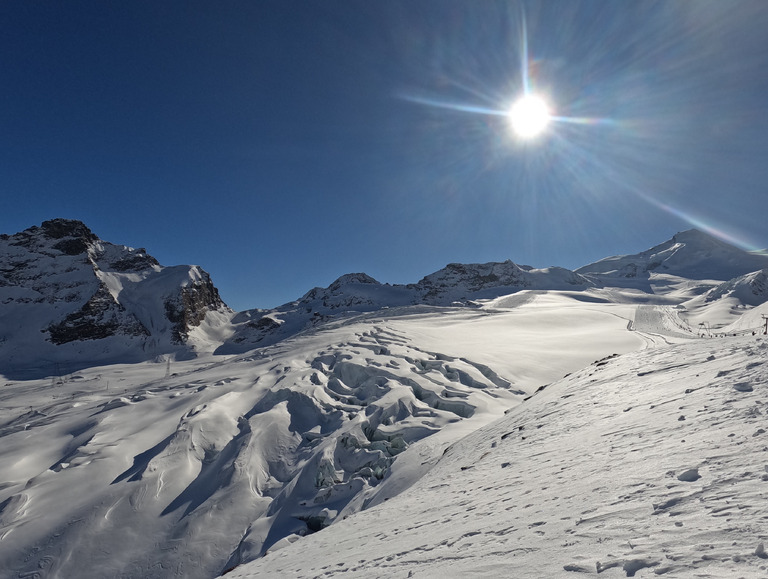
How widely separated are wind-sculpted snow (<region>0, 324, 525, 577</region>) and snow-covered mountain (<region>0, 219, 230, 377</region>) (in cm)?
6668

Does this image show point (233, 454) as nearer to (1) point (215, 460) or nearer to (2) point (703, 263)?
(1) point (215, 460)

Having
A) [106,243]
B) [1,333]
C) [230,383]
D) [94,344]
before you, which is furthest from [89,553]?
[106,243]

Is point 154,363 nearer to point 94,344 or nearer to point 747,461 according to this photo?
point 94,344

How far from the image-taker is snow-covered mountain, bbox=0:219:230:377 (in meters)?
76.2

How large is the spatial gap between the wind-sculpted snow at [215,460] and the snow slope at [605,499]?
400 centimetres

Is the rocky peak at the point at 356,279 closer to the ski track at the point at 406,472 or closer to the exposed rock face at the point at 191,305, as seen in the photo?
the exposed rock face at the point at 191,305

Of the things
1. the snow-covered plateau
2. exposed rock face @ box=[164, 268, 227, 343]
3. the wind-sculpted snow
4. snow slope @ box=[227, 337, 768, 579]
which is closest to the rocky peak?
exposed rock face @ box=[164, 268, 227, 343]

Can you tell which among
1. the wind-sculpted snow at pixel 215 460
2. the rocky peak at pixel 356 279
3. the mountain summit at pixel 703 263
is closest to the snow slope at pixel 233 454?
the wind-sculpted snow at pixel 215 460

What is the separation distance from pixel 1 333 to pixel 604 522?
110m

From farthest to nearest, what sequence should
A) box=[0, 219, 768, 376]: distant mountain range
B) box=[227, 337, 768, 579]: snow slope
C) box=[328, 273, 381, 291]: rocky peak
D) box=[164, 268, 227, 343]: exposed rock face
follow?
box=[328, 273, 381, 291]: rocky peak < box=[164, 268, 227, 343]: exposed rock face < box=[0, 219, 768, 376]: distant mountain range < box=[227, 337, 768, 579]: snow slope

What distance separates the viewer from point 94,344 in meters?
79.6

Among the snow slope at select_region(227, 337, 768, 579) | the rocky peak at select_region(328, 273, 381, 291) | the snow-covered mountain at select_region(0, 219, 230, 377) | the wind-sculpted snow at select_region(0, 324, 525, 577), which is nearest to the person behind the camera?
the snow slope at select_region(227, 337, 768, 579)

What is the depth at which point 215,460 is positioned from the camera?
47.9 ft

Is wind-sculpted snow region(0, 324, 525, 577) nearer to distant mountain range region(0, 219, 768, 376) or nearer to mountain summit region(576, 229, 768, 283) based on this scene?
distant mountain range region(0, 219, 768, 376)
